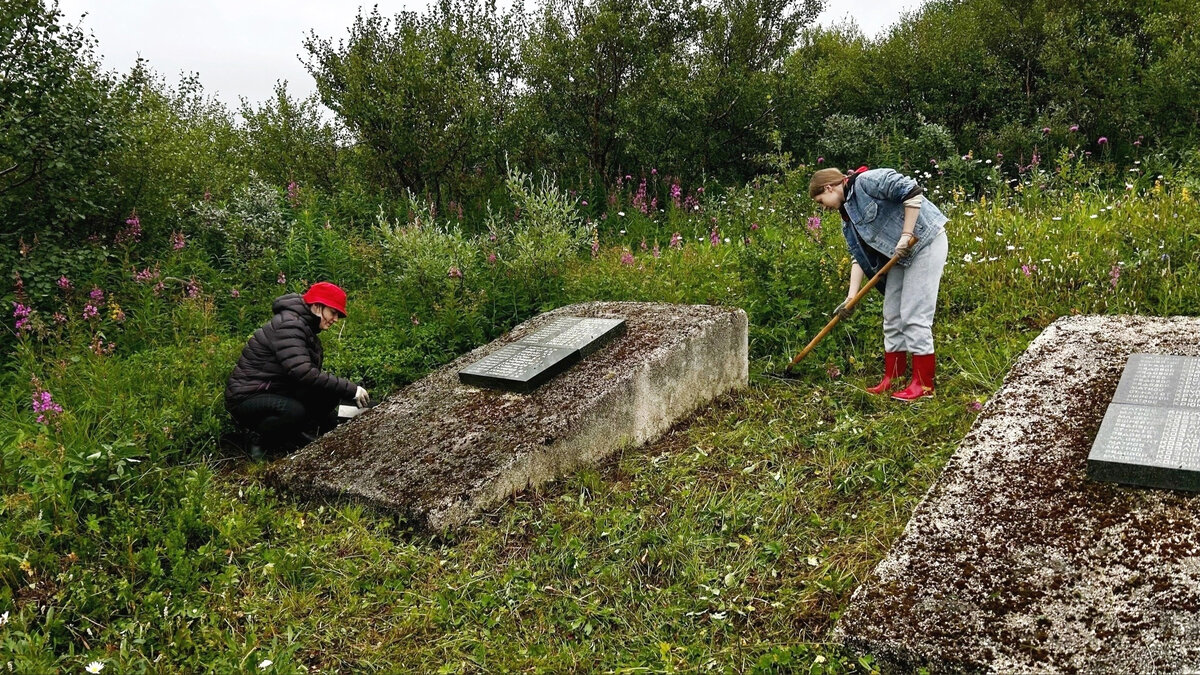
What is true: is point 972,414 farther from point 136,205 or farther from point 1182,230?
point 136,205

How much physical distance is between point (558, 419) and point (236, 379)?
2157 millimetres

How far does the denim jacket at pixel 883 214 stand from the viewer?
4973mm

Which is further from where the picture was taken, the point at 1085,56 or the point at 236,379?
the point at 1085,56

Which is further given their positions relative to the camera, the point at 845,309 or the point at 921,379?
the point at 845,309

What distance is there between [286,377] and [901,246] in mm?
3882

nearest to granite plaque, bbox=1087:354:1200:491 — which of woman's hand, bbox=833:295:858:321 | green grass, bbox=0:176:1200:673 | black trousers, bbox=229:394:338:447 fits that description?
green grass, bbox=0:176:1200:673

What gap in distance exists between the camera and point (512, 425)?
4.55m

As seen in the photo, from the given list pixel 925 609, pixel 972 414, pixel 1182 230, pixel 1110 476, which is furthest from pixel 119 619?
pixel 1182 230

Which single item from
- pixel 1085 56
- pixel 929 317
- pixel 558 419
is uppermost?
pixel 1085 56

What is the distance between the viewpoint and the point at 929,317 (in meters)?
5.04

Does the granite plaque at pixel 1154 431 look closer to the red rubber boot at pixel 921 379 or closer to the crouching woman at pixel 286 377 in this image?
the red rubber boot at pixel 921 379

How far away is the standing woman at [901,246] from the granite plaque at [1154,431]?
5.04 feet

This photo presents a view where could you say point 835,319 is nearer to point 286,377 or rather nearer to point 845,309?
point 845,309

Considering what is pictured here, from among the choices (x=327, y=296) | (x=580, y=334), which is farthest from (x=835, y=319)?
(x=327, y=296)
